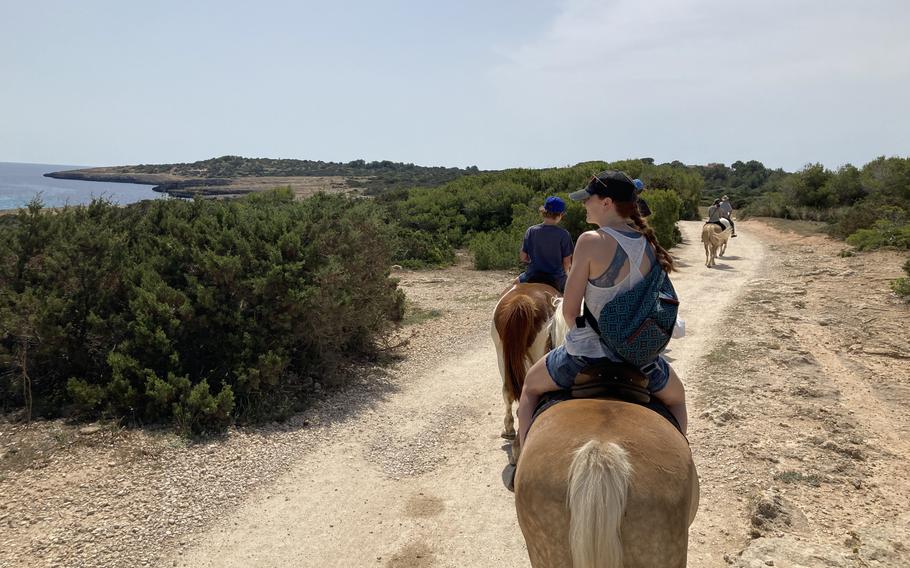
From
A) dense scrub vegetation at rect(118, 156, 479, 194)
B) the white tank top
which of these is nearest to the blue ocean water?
the white tank top

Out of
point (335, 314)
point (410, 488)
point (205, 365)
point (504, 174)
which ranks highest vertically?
point (504, 174)

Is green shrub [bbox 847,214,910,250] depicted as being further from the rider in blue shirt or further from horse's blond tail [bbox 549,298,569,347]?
horse's blond tail [bbox 549,298,569,347]

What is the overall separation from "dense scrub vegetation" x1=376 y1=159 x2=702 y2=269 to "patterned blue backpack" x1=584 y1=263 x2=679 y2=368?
50.4ft

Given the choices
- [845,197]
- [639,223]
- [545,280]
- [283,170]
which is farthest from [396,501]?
[283,170]

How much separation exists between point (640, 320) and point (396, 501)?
10.7 ft

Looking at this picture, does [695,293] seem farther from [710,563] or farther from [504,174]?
[504,174]

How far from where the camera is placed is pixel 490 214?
931 inches

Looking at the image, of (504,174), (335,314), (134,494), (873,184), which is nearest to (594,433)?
(134,494)

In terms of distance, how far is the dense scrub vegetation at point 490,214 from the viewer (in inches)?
744

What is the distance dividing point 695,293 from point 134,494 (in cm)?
1261

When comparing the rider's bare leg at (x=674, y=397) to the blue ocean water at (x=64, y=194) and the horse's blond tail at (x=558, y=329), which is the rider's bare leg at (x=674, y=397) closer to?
the horse's blond tail at (x=558, y=329)

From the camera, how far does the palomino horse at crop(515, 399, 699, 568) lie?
7.66 ft

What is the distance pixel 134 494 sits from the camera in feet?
17.1

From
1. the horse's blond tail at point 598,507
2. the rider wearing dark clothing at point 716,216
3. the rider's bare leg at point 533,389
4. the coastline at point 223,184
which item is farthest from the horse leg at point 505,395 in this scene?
the coastline at point 223,184
